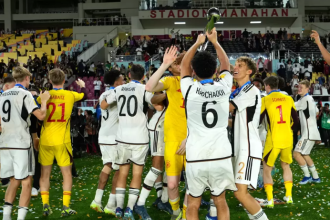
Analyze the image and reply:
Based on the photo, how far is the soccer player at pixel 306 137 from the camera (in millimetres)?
9789

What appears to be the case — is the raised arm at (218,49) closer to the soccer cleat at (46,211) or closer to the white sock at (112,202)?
the white sock at (112,202)

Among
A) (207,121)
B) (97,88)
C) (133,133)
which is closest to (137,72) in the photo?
(133,133)

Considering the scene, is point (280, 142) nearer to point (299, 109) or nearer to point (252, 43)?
point (299, 109)

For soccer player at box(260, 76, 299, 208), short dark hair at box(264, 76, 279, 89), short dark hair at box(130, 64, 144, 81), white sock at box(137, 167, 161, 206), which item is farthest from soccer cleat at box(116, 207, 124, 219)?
short dark hair at box(264, 76, 279, 89)

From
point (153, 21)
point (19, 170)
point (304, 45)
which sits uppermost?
point (153, 21)

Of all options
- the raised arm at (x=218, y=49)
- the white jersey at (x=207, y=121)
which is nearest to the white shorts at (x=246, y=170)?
the white jersey at (x=207, y=121)

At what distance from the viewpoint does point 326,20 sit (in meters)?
41.2

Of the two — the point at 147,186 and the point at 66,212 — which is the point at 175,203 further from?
the point at 66,212

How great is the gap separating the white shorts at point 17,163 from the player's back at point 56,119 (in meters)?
0.39

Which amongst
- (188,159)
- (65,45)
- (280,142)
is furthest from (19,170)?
(65,45)

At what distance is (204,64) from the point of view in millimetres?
4961

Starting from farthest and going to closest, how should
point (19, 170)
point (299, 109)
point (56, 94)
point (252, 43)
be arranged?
1. point (252, 43)
2. point (299, 109)
3. point (56, 94)
4. point (19, 170)

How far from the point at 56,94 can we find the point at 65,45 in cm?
3052

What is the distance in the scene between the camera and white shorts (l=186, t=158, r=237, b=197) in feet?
15.7
